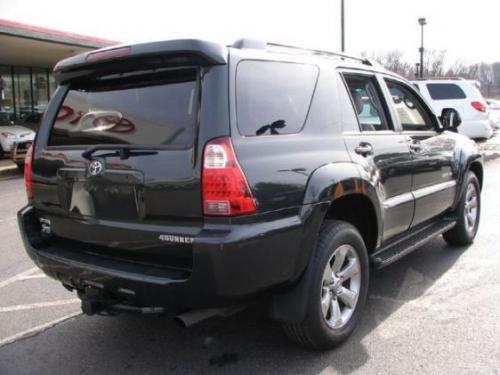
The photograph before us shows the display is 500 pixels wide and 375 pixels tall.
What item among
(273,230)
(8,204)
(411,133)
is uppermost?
(411,133)

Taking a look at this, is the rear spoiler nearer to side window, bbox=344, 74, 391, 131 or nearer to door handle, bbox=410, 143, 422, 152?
side window, bbox=344, 74, 391, 131

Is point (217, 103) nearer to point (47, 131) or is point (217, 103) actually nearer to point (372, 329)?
point (47, 131)

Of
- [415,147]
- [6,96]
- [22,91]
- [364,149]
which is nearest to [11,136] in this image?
[6,96]

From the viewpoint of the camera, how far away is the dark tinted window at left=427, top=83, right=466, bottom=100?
1491 centimetres

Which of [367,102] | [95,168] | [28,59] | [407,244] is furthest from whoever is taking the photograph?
[28,59]

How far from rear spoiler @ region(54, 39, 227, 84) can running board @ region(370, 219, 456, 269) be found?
1.87 meters

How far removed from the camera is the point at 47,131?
3.61 metres

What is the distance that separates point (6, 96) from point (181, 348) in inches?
766

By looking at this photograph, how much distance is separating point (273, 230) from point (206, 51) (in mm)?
991

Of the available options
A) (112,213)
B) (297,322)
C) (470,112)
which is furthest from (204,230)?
(470,112)

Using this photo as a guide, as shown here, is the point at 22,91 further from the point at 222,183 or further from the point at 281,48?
the point at 222,183

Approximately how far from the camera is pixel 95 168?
9.95 ft

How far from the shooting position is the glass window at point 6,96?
1941 cm

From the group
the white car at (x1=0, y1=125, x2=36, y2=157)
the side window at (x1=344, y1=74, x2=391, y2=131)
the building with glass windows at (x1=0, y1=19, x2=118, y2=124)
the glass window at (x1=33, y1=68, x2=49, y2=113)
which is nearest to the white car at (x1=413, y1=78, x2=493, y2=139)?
the building with glass windows at (x1=0, y1=19, x2=118, y2=124)
